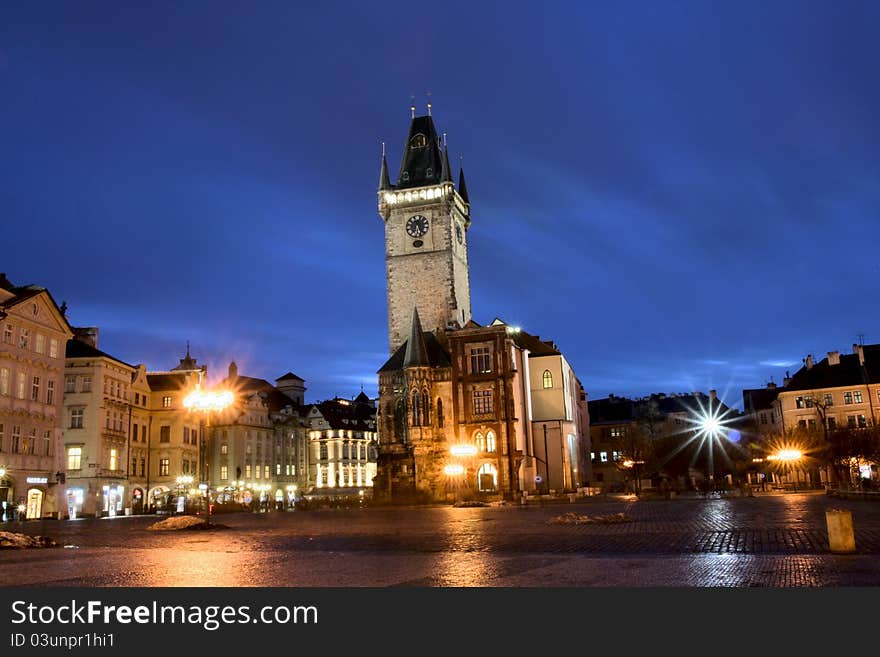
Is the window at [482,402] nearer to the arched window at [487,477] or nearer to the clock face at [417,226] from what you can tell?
the arched window at [487,477]

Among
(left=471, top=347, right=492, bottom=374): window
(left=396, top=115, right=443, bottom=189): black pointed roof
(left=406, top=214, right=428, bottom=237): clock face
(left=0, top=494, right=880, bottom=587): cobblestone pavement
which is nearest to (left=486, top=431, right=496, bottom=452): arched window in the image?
(left=471, top=347, right=492, bottom=374): window

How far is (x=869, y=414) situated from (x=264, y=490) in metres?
70.1

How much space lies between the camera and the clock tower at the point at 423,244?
270 ft

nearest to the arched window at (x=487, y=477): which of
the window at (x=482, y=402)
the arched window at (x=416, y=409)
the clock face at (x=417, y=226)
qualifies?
the window at (x=482, y=402)

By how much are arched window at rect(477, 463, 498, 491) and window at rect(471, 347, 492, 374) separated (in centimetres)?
843

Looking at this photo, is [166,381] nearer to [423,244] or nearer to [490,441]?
[423,244]

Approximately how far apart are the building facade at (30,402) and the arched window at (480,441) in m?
33.1

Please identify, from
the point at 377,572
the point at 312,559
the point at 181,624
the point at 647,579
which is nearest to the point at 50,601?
the point at 181,624

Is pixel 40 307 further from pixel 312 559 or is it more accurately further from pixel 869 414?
pixel 869 414

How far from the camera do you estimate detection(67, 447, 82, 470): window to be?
6366 cm

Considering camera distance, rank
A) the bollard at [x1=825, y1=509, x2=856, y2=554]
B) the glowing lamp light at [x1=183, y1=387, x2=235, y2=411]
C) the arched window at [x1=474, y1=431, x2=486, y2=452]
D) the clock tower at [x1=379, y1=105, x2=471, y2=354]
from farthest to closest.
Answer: the clock tower at [x1=379, y1=105, x2=471, y2=354], the arched window at [x1=474, y1=431, x2=486, y2=452], the glowing lamp light at [x1=183, y1=387, x2=235, y2=411], the bollard at [x1=825, y1=509, x2=856, y2=554]

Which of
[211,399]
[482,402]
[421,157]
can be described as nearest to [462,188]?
[421,157]

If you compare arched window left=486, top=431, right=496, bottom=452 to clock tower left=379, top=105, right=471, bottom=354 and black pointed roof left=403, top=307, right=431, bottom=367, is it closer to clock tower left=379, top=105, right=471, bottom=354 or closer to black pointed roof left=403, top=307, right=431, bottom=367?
black pointed roof left=403, top=307, right=431, bottom=367

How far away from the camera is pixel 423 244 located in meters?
84.1
